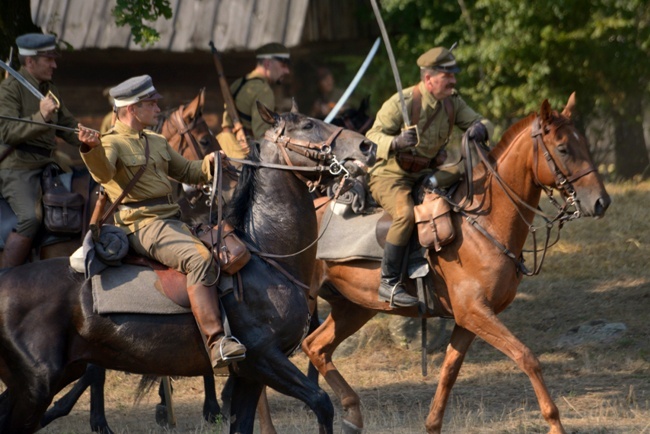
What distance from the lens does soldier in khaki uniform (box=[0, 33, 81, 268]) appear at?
9906mm

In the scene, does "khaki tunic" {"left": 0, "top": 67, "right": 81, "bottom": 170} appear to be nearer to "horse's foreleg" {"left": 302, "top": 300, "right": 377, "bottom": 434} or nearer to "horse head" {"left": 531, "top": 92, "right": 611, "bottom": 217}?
"horse's foreleg" {"left": 302, "top": 300, "right": 377, "bottom": 434}

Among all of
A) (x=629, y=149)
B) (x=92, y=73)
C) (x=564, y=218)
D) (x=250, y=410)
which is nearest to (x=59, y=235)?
(x=250, y=410)

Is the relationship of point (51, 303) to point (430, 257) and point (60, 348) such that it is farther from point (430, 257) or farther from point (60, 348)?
point (430, 257)

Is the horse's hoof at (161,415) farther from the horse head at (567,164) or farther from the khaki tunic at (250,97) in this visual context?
the horse head at (567,164)

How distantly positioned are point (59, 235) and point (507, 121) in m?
11.9

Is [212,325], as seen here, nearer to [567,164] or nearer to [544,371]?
[567,164]

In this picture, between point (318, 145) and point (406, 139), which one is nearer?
point (318, 145)

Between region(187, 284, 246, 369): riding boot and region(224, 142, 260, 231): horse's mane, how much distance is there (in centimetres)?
65

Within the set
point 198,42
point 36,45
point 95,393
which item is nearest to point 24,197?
point 36,45

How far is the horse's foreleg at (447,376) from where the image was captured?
8930 millimetres

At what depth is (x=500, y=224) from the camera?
9.12 metres

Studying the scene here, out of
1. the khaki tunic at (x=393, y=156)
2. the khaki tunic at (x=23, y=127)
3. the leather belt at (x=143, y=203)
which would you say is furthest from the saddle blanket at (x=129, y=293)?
the khaki tunic at (x=23, y=127)

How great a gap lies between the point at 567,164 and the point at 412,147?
4.20ft

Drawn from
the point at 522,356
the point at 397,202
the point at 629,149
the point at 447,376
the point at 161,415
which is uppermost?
the point at 397,202
